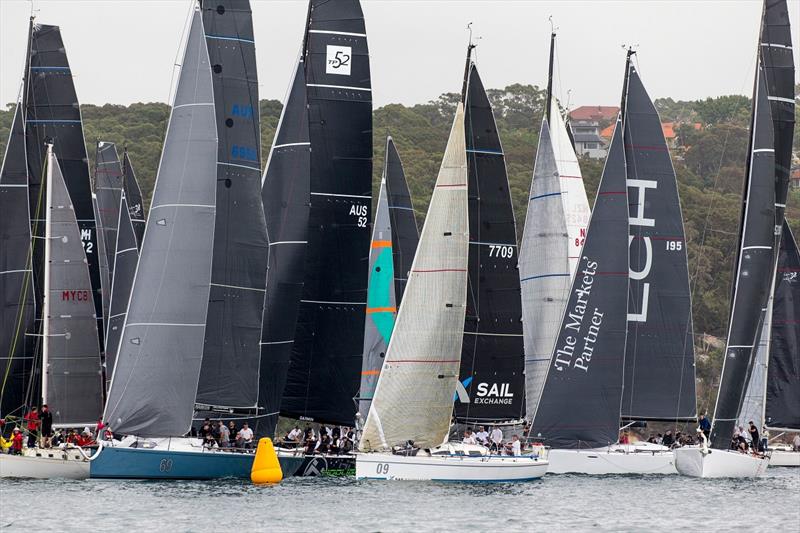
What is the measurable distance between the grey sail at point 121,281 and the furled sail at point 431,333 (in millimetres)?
9956

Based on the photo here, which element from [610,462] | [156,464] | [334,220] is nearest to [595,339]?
[610,462]

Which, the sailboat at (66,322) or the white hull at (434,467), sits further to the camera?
the sailboat at (66,322)

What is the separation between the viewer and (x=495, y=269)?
39219 mm

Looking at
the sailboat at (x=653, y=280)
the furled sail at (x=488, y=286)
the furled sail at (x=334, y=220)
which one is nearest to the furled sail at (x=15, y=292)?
the furled sail at (x=334, y=220)

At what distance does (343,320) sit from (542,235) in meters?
6.98

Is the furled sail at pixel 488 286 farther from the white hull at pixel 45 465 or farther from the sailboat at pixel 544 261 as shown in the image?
the white hull at pixel 45 465

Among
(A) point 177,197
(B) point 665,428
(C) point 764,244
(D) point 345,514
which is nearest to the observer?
(D) point 345,514

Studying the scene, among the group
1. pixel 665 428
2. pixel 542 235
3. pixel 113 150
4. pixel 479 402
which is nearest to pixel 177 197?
pixel 479 402

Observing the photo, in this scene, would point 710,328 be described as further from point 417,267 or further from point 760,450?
point 417,267

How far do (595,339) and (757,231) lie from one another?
4789mm

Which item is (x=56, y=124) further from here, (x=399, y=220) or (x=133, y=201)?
(x=399, y=220)

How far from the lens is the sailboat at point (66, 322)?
128 feet

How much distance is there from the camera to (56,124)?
148 feet

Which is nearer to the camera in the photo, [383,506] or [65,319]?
[383,506]
